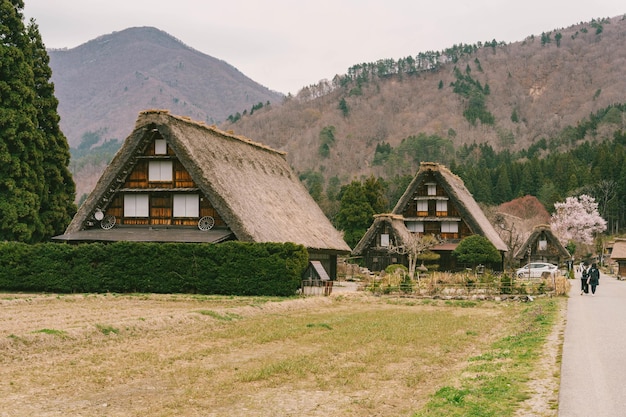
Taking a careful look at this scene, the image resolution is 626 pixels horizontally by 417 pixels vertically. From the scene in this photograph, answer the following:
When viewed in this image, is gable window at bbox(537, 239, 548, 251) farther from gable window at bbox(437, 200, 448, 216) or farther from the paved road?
the paved road

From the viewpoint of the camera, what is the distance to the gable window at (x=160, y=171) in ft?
121

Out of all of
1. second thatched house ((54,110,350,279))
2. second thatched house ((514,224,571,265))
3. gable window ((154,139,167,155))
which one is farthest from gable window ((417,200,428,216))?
gable window ((154,139,167,155))

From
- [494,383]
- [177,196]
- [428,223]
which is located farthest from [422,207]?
[494,383]

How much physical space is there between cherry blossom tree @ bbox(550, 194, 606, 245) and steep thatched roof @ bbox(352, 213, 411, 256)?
4278cm

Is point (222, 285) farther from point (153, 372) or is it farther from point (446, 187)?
point (446, 187)

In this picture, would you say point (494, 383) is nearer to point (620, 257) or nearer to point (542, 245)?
point (620, 257)

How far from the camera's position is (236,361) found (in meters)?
12.8

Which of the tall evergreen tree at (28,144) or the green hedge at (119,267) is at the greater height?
the tall evergreen tree at (28,144)

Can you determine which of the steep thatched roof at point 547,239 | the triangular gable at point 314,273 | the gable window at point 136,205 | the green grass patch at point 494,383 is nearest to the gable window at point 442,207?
the steep thatched roof at point 547,239

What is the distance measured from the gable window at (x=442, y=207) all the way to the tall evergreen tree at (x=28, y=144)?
30800 mm

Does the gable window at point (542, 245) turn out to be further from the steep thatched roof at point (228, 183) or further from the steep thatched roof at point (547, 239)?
the steep thatched roof at point (228, 183)

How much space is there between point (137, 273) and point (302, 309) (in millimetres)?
9273

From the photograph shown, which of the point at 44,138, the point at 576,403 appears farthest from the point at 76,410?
the point at 44,138

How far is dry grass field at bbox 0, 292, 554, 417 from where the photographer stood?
921 centimetres
